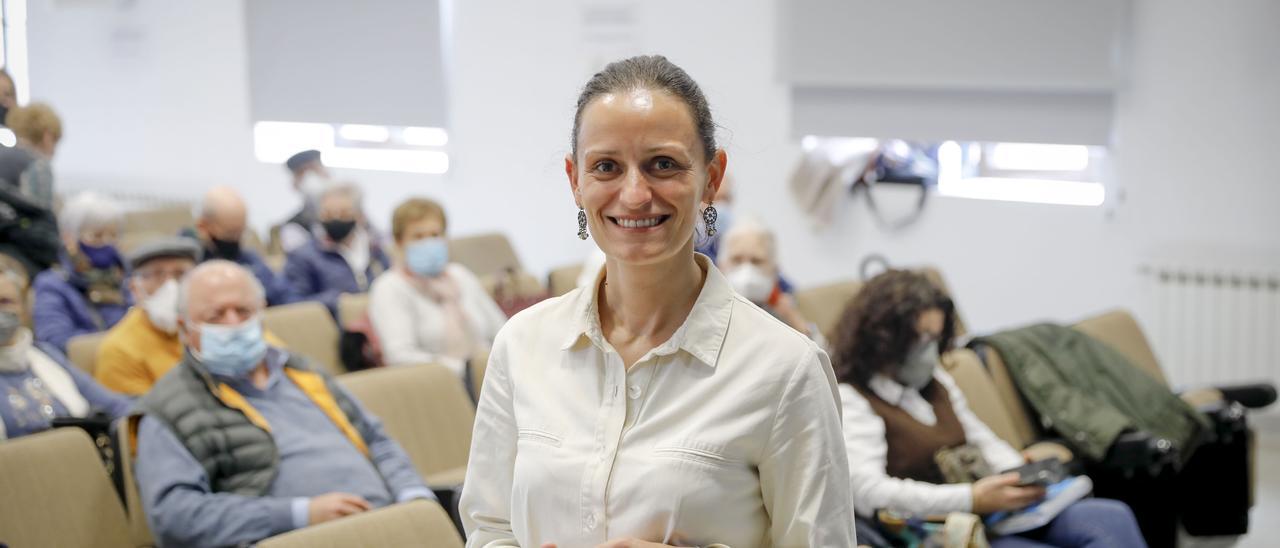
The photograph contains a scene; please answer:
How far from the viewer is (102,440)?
319 centimetres

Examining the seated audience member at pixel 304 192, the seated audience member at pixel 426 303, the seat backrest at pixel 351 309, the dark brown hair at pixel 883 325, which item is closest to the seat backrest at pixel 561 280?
the seated audience member at pixel 426 303

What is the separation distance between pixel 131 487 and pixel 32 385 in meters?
0.75

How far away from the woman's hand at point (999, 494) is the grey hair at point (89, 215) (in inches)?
146

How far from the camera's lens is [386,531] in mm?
2346

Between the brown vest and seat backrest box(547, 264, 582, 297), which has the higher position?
seat backrest box(547, 264, 582, 297)

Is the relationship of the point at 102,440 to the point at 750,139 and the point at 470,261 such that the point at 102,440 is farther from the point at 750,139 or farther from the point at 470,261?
the point at 750,139

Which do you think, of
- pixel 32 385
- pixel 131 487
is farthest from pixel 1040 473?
pixel 32 385

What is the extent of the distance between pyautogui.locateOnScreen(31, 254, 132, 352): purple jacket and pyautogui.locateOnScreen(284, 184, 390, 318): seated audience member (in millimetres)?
838

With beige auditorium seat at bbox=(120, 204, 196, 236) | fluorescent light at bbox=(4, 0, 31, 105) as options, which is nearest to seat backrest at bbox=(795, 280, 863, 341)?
fluorescent light at bbox=(4, 0, 31, 105)

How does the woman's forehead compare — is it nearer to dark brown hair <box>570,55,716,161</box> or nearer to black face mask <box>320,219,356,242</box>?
dark brown hair <box>570,55,716,161</box>

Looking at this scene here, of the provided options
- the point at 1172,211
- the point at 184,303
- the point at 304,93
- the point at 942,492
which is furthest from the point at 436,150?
the point at 942,492

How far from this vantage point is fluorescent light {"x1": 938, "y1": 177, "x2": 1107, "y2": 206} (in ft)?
20.2

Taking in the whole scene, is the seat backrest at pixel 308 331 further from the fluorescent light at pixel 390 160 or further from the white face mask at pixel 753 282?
the fluorescent light at pixel 390 160

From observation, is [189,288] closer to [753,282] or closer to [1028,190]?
[753,282]
